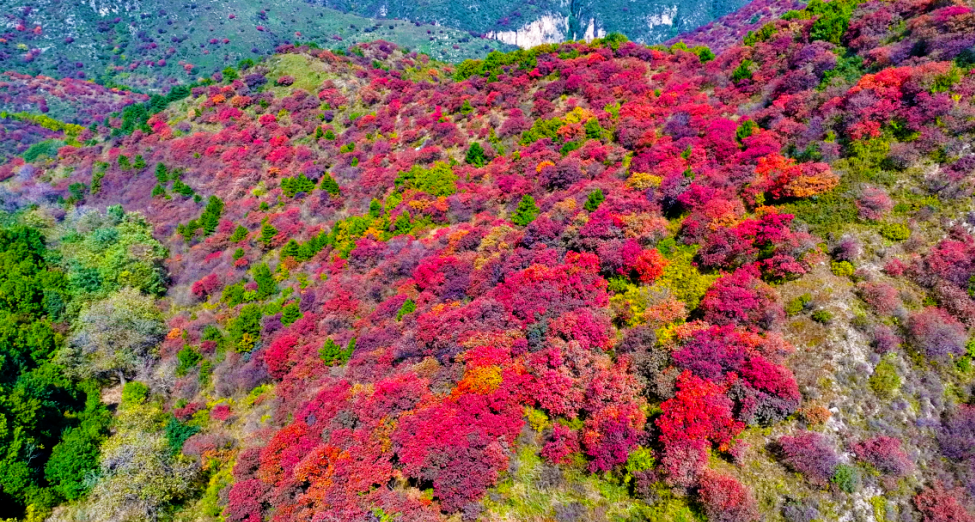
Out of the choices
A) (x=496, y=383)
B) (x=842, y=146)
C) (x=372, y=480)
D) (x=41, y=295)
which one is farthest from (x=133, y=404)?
(x=842, y=146)

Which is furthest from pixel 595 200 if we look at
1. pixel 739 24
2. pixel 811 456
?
pixel 739 24

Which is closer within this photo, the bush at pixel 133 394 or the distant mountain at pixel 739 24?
the bush at pixel 133 394

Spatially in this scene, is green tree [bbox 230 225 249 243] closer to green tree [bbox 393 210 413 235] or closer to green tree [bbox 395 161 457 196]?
green tree [bbox 395 161 457 196]

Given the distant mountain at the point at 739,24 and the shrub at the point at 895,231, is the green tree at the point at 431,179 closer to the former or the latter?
the shrub at the point at 895,231

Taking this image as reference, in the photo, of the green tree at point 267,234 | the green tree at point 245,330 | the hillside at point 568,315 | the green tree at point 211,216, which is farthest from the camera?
the green tree at point 211,216

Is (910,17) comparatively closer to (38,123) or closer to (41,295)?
(41,295)

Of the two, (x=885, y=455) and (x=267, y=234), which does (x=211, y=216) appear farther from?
(x=885, y=455)

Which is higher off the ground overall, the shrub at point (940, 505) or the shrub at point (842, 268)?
the shrub at point (842, 268)

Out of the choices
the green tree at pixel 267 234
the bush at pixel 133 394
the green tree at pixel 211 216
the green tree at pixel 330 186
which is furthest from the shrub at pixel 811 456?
the green tree at pixel 211 216

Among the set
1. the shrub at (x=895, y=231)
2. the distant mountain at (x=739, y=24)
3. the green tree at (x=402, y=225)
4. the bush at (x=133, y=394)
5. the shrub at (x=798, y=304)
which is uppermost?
the distant mountain at (x=739, y=24)

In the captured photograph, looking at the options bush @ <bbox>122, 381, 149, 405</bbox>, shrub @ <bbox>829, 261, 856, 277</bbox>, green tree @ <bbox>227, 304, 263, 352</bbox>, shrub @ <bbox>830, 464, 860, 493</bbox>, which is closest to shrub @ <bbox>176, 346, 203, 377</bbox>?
bush @ <bbox>122, 381, 149, 405</bbox>
